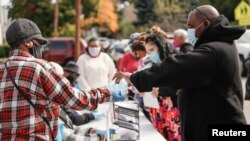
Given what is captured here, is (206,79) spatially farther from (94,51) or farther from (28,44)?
(94,51)

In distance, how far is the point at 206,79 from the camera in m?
2.92

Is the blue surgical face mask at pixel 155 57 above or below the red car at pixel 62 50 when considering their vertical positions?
below

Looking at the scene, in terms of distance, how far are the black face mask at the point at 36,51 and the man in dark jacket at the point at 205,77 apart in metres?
0.61

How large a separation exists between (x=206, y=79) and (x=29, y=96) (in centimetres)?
103

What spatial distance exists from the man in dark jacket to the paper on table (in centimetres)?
215

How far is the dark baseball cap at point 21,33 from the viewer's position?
3.18 metres

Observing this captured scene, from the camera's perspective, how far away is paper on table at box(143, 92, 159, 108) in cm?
533

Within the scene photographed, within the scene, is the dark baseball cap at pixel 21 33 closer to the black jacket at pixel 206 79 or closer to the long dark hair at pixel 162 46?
the black jacket at pixel 206 79

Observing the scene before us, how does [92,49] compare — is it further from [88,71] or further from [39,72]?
[39,72]

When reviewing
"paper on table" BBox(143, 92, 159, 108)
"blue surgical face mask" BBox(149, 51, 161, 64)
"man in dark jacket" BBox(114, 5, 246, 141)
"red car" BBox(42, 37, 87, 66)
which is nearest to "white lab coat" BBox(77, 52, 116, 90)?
"paper on table" BBox(143, 92, 159, 108)

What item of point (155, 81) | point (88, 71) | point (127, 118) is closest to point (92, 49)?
point (88, 71)

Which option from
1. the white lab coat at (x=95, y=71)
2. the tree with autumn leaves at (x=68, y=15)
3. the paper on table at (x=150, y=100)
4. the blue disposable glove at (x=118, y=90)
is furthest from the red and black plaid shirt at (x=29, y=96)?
the tree with autumn leaves at (x=68, y=15)

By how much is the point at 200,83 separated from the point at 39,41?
1.04 metres

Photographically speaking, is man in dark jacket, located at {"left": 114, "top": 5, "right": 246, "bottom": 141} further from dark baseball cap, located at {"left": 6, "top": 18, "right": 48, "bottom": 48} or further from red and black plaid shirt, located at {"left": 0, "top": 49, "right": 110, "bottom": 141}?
dark baseball cap, located at {"left": 6, "top": 18, "right": 48, "bottom": 48}
